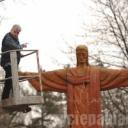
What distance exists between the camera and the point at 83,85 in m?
10.5

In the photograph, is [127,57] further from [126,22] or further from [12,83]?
[12,83]

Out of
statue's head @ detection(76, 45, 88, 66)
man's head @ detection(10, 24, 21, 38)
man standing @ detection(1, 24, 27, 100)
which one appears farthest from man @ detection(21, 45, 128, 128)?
man's head @ detection(10, 24, 21, 38)

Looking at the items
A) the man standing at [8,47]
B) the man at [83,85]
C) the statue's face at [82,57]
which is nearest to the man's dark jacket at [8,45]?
the man standing at [8,47]

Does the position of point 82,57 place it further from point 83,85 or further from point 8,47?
point 8,47

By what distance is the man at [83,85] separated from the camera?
1034cm

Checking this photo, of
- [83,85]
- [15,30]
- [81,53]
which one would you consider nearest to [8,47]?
A: [15,30]

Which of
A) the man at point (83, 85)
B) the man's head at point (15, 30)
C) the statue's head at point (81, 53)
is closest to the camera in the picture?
the man at point (83, 85)

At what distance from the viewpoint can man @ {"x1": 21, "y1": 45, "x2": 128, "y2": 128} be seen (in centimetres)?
1034

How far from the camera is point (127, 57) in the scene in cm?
2675

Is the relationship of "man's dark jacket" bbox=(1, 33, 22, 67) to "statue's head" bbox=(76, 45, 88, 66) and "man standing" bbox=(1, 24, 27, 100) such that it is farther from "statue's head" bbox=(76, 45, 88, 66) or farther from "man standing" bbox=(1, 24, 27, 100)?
"statue's head" bbox=(76, 45, 88, 66)

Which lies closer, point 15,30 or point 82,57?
point 82,57

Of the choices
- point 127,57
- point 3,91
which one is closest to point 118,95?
point 127,57

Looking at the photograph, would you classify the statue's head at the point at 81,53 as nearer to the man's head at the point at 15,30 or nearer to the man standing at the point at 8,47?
the man standing at the point at 8,47

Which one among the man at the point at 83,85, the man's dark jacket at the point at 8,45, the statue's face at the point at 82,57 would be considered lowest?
the man at the point at 83,85
